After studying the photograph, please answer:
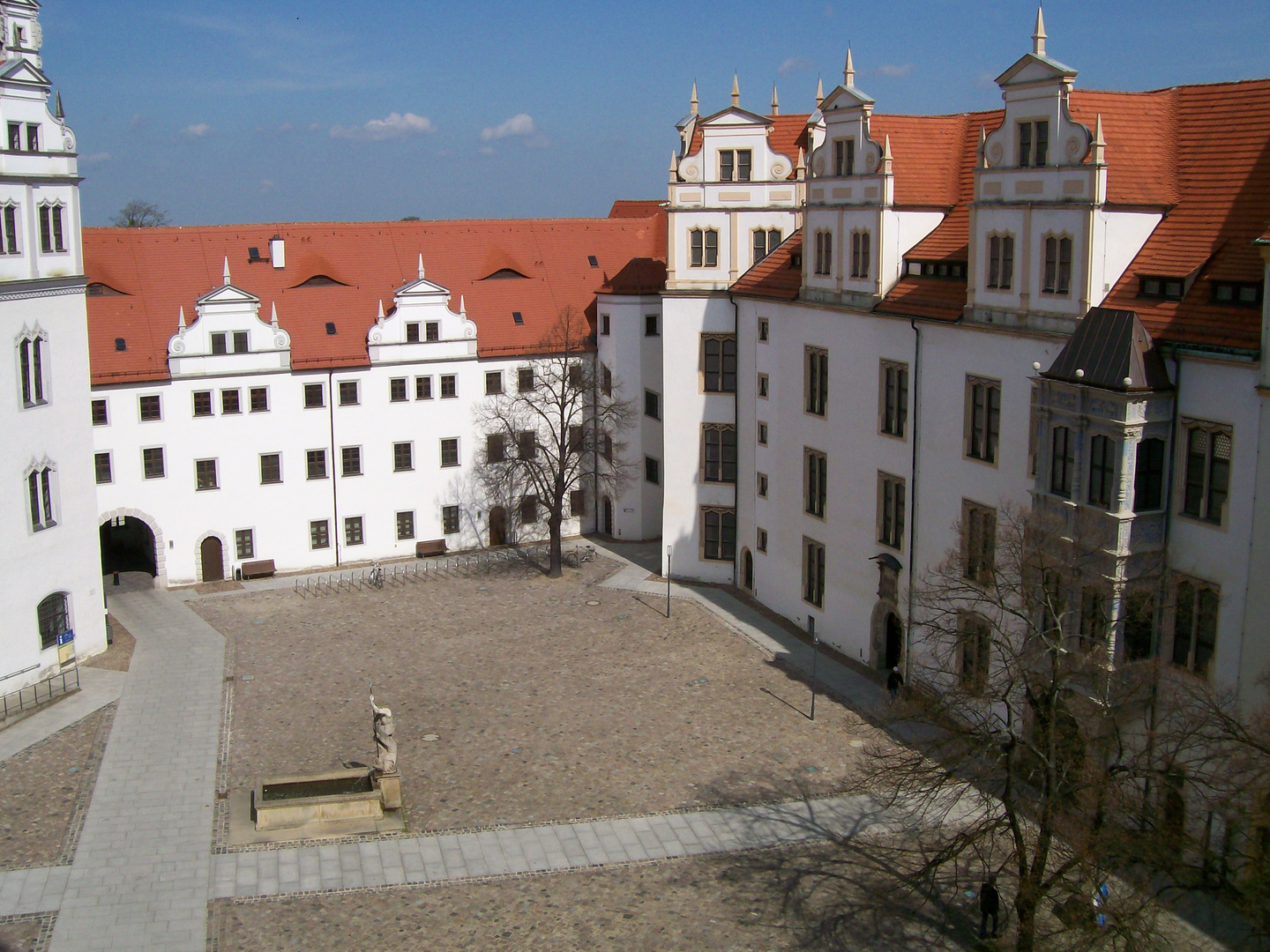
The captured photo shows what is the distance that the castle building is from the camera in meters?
36.4

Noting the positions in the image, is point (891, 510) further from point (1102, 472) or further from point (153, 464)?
point (153, 464)

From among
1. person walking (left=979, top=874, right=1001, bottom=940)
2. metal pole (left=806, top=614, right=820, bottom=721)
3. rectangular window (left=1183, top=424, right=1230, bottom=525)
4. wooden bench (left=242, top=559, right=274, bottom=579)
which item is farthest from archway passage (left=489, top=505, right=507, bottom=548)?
person walking (left=979, top=874, right=1001, bottom=940)

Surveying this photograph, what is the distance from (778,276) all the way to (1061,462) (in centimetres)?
1760

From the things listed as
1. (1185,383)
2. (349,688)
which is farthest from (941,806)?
(349,688)

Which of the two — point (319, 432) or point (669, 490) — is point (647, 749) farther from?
point (319, 432)

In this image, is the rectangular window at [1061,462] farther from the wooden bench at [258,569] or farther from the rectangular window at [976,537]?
the wooden bench at [258,569]

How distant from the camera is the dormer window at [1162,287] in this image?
27.7 m

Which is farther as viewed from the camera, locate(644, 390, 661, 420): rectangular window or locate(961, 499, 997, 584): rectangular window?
locate(644, 390, 661, 420): rectangular window

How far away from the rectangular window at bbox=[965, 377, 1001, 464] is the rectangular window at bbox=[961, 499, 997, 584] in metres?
1.36

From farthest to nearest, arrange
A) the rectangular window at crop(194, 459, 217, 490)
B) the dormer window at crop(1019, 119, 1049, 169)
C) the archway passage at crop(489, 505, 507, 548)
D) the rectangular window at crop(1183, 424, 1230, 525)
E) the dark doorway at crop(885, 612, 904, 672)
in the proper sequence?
the archway passage at crop(489, 505, 507, 548) → the rectangular window at crop(194, 459, 217, 490) → the dark doorway at crop(885, 612, 904, 672) → the dormer window at crop(1019, 119, 1049, 169) → the rectangular window at crop(1183, 424, 1230, 525)

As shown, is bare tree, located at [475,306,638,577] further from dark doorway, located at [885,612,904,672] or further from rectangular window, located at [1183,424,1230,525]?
rectangular window, located at [1183,424,1230,525]

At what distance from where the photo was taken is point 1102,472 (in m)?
27.3

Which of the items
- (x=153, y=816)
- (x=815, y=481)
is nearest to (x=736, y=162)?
(x=815, y=481)

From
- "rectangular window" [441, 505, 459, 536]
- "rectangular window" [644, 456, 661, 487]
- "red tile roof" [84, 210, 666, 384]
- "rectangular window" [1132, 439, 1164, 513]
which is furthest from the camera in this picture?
"rectangular window" [441, 505, 459, 536]
